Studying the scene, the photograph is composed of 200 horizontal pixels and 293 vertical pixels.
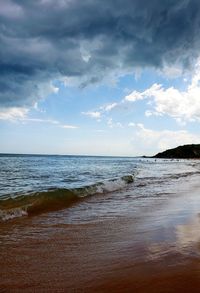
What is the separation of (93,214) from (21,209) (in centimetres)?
244

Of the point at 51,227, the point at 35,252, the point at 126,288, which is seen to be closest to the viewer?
the point at 126,288

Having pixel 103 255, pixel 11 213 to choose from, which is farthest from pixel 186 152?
pixel 103 255

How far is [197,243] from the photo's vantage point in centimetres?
678

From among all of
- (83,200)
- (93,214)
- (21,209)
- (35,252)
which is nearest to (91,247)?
(35,252)

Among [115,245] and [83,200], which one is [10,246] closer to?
[115,245]

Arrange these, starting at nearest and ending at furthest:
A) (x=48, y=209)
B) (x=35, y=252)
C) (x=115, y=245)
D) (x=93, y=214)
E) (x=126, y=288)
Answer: (x=126, y=288)
(x=35, y=252)
(x=115, y=245)
(x=93, y=214)
(x=48, y=209)

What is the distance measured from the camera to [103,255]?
6.30 metres

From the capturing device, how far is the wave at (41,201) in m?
11.1

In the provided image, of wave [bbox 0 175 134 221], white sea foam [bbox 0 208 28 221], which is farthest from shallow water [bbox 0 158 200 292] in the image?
wave [bbox 0 175 134 221]

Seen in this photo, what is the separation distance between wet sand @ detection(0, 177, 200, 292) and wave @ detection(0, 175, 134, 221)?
1.08 metres

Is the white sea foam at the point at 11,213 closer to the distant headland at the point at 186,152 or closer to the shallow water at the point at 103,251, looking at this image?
the shallow water at the point at 103,251

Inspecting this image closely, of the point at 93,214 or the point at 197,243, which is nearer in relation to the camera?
the point at 197,243

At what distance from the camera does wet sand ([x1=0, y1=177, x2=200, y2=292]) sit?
486 cm

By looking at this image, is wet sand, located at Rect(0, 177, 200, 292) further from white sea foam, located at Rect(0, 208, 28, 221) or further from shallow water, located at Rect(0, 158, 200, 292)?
white sea foam, located at Rect(0, 208, 28, 221)
